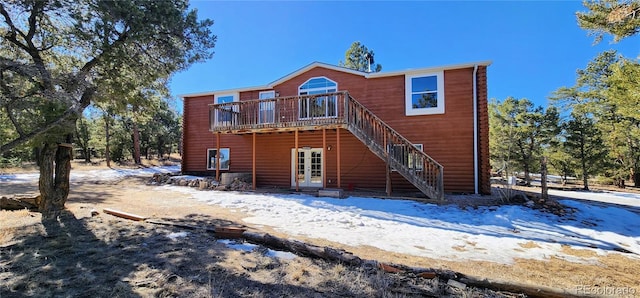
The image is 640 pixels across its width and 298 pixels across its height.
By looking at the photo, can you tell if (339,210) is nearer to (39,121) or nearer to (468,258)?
(468,258)

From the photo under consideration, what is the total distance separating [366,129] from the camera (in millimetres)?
10234

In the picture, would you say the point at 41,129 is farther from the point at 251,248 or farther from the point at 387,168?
the point at 387,168

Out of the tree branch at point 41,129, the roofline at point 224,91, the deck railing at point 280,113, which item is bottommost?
the tree branch at point 41,129

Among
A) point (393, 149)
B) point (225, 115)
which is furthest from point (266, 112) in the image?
point (393, 149)

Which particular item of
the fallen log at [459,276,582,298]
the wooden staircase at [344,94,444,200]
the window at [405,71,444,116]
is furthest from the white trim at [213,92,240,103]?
the fallen log at [459,276,582,298]

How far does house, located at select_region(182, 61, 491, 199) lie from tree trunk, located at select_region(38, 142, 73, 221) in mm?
5308

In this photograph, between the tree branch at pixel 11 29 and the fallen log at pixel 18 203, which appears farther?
the fallen log at pixel 18 203

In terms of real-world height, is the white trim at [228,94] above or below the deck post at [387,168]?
above

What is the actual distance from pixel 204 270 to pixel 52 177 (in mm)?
6365

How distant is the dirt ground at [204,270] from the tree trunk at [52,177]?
4.96 feet

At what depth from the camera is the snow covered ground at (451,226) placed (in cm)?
471

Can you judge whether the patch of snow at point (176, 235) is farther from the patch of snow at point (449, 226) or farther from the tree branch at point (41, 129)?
the tree branch at point (41, 129)

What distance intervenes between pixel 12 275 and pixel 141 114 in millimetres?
5883

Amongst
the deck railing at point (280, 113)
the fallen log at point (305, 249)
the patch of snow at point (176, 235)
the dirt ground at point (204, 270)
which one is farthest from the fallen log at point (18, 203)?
the fallen log at point (305, 249)
